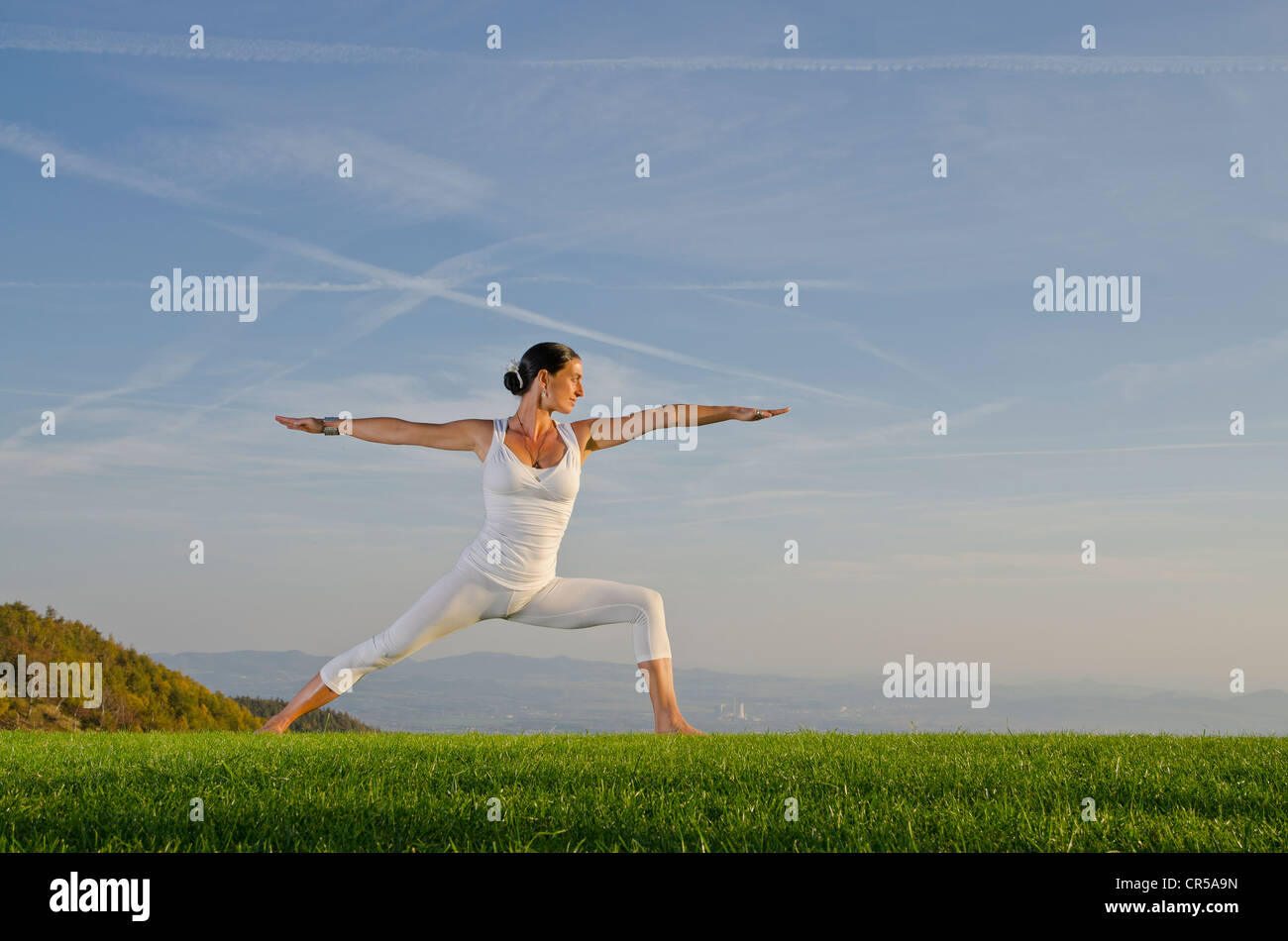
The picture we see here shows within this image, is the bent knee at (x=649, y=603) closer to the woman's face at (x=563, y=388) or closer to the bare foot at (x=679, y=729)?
the bare foot at (x=679, y=729)

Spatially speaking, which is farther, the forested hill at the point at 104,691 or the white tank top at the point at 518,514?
the forested hill at the point at 104,691

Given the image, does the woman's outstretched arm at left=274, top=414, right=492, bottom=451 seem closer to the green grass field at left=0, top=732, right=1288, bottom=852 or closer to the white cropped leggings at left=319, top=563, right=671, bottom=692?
the white cropped leggings at left=319, top=563, right=671, bottom=692

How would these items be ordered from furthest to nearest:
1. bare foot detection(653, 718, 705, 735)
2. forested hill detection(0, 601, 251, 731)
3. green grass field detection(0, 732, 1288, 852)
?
forested hill detection(0, 601, 251, 731)
bare foot detection(653, 718, 705, 735)
green grass field detection(0, 732, 1288, 852)

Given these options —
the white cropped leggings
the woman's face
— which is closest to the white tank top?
the white cropped leggings

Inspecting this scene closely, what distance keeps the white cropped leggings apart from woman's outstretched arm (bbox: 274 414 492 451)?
128 centimetres

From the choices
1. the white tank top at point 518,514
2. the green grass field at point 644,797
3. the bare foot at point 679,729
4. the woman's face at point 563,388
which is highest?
the woman's face at point 563,388

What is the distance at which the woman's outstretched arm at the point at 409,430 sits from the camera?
9562mm

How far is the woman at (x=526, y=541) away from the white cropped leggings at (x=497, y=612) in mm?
10

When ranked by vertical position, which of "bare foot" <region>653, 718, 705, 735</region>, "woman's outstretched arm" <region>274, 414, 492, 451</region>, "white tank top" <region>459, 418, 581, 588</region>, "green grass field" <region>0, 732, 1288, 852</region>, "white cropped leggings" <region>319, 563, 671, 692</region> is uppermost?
"woman's outstretched arm" <region>274, 414, 492, 451</region>

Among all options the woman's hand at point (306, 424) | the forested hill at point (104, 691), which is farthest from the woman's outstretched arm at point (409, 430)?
the forested hill at point (104, 691)

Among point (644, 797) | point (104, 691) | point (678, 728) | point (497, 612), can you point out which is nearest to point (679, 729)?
point (678, 728)

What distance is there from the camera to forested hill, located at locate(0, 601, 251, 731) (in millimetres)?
11758
